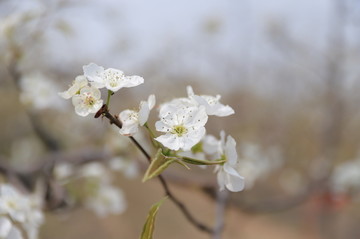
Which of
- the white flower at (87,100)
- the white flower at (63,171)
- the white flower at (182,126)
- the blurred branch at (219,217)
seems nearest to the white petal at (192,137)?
the white flower at (182,126)

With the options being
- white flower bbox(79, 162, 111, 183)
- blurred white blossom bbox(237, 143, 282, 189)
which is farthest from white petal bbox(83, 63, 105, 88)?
blurred white blossom bbox(237, 143, 282, 189)

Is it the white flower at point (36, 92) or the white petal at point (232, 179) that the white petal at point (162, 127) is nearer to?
the white petal at point (232, 179)

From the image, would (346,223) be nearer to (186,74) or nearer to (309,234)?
(309,234)

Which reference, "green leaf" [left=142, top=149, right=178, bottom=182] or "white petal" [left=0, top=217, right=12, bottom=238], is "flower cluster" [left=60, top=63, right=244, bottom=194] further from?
"white petal" [left=0, top=217, right=12, bottom=238]

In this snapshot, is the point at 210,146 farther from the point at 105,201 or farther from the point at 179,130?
the point at 105,201

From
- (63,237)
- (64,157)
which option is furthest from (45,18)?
(63,237)

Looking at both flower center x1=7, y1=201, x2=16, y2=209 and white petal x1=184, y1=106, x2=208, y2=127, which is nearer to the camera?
white petal x1=184, y1=106, x2=208, y2=127

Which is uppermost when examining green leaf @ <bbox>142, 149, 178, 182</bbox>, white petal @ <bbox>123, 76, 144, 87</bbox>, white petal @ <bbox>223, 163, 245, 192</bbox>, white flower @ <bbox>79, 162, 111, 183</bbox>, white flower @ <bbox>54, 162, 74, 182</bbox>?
white petal @ <bbox>123, 76, 144, 87</bbox>
